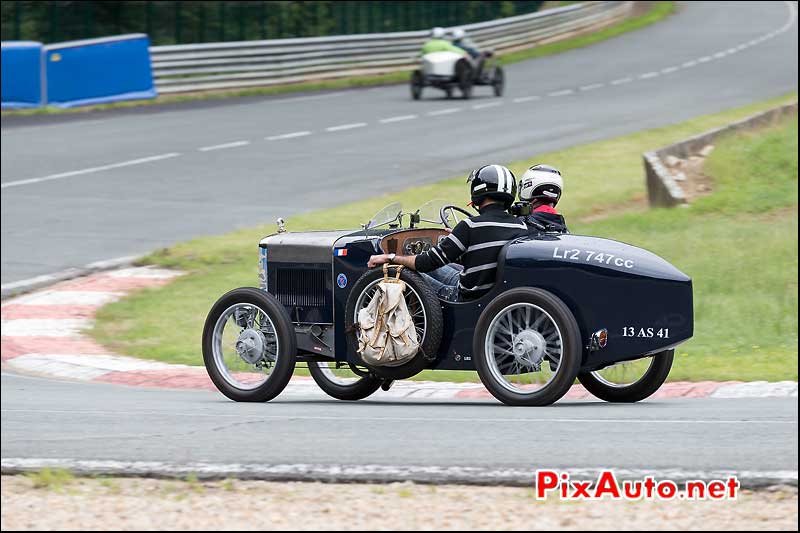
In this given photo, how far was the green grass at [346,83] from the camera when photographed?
3206cm

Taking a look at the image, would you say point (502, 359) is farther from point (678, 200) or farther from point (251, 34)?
point (251, 34)

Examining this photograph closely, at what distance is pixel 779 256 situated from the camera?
586 inches

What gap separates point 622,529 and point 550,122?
2427 centimetres

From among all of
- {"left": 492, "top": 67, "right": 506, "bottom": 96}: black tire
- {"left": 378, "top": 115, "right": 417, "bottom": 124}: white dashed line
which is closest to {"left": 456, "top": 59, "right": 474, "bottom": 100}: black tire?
{"left": 492, "top": 67, "right": 506, "bottom": 96}: black tire

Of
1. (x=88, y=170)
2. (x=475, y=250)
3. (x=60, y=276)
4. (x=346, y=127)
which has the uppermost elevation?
(x=475, y=250)

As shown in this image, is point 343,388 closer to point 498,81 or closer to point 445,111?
point 445,111

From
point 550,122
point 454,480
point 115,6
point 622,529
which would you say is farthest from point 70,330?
point 115,6

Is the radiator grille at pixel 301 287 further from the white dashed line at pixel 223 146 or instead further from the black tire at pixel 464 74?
the black tire at pixel 464 74

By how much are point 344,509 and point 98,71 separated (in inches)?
1087

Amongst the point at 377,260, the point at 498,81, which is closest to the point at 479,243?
the point at 377,260

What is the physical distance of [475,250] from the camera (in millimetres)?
7879

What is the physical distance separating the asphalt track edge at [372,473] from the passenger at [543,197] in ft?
6.77

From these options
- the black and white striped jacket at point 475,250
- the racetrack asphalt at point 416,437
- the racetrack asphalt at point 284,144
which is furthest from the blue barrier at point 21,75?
the black and white striped jacket at point 475,250

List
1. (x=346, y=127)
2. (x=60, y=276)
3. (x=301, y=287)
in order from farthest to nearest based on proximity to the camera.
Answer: (x=346, y=127)
(x=60, y=276)
(x=301, y=287)
